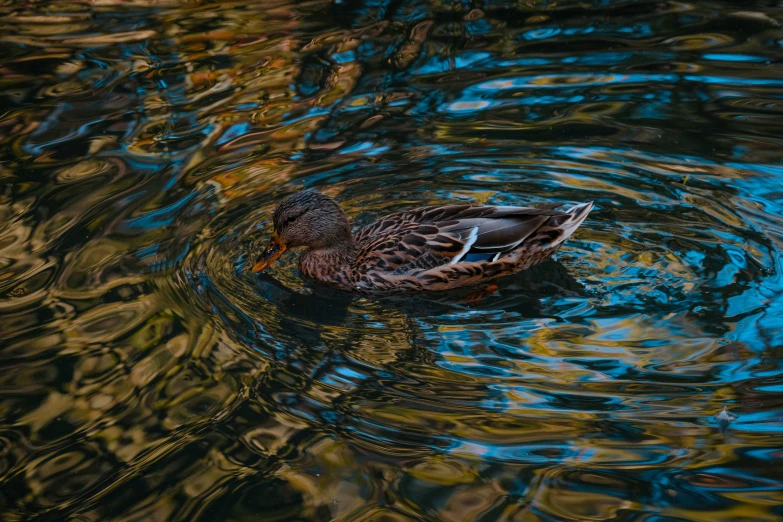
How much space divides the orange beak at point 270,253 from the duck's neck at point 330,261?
0.73 feet

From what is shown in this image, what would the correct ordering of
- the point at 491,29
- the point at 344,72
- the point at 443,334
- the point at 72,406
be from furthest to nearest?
A: the point at 491,29
the point at 344,72
the point at 443,334
the point at 72,406

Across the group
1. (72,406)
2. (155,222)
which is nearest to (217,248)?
(155,222)

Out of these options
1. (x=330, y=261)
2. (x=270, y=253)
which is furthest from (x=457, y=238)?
(x=270, y=253)

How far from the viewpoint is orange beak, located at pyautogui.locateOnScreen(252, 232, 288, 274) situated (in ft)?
22.9

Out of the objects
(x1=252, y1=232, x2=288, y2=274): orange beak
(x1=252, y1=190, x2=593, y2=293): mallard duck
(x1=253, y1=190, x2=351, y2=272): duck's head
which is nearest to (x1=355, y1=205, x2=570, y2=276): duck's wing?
(x1=252, y1=190, x2=593, y2=293): mallard duck

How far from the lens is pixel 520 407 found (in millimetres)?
5230

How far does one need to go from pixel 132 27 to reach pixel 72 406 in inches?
278

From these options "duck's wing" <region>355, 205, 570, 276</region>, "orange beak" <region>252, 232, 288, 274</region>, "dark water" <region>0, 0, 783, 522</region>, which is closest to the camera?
"dark water" <region>0, 0, 783, 522</region>

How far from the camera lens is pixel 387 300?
6.75 m

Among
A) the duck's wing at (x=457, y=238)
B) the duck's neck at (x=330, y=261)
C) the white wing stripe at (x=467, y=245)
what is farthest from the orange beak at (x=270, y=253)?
the white wing stripe at (x=467, y=245)

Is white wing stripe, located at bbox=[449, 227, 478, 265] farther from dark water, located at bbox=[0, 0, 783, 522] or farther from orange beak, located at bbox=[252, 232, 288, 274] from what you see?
orange beak, located at bbox=[252, 232, 288, 274]

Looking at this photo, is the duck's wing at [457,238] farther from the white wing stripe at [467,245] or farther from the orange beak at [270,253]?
the orange beak at [270,253]

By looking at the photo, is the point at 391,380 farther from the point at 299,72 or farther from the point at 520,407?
the point at 299,72

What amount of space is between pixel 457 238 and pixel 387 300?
0.69 meters
